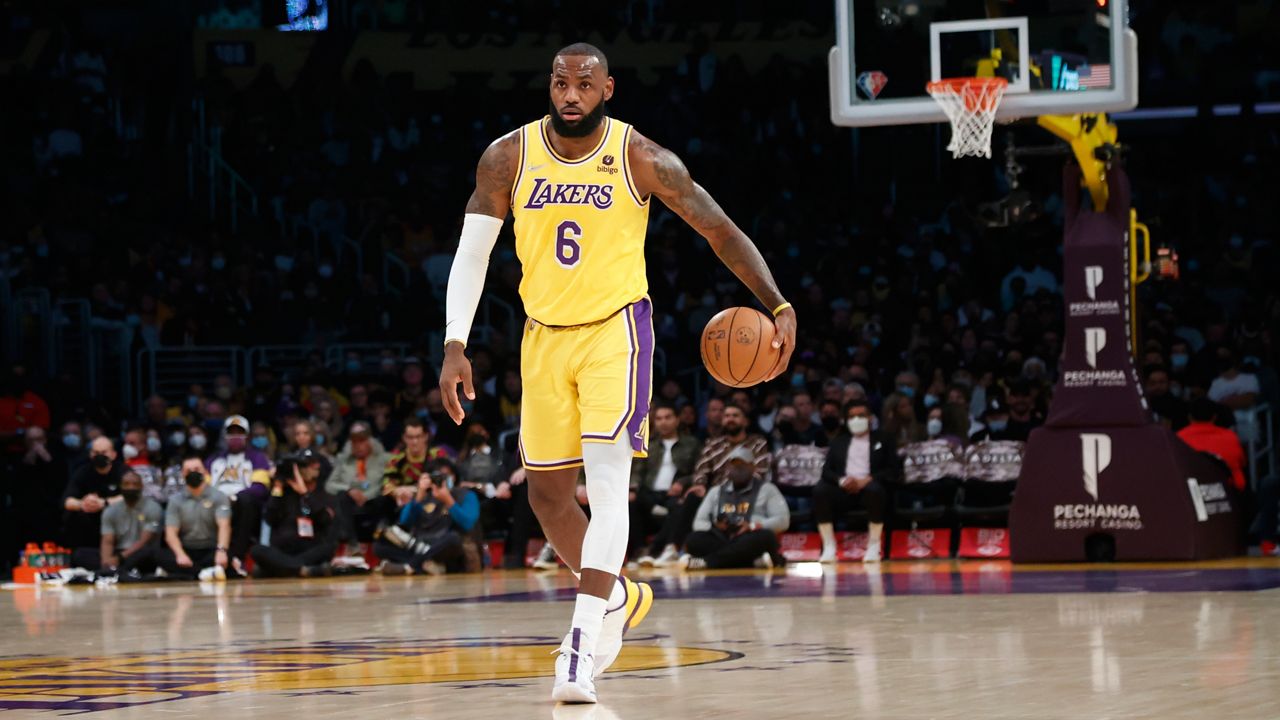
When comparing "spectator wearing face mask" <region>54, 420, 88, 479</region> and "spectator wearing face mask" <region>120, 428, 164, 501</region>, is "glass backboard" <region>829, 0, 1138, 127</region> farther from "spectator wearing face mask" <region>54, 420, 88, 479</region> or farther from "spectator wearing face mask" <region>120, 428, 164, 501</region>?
"spectator wearing face mask" <region>54, 420, 88, 479</region>

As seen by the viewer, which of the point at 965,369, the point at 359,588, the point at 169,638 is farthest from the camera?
the point at 965,369

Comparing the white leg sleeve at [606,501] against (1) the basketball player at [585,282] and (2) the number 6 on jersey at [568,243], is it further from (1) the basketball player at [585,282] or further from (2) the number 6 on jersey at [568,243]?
(2) the number 6 on jersey at [568,243]

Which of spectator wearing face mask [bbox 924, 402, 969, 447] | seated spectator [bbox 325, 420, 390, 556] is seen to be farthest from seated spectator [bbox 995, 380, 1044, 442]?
seated spectator [bbox 325, 420, 390, 556]

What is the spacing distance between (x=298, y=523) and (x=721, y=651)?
10.4 meters

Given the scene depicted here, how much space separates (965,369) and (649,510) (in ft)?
13.2

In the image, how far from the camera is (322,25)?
29828 mm

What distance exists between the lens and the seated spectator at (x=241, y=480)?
17906 mm

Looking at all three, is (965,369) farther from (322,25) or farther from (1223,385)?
(322,25)

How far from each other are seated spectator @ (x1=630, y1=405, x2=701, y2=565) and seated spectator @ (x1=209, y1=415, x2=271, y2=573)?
3.71 m

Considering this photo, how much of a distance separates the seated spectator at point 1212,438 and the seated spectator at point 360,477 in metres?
7.82

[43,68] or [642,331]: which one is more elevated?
[43,68]

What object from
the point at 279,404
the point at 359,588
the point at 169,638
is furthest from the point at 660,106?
the point at 169,638

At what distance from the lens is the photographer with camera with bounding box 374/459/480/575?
56.9 feet

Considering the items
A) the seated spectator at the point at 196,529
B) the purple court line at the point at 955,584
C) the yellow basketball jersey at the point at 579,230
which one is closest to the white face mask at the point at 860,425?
the purple court line at the point at 955,584
